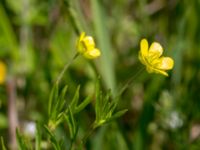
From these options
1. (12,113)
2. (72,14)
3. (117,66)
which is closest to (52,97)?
(72,14)

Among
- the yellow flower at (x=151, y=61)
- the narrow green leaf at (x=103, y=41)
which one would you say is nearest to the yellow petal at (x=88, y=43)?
Answer: the yellow flower at (x=151, y=61)

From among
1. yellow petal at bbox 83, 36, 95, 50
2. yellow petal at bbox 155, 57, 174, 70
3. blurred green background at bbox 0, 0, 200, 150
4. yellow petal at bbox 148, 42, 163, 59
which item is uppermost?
yellow petal at bbox 83, 36, 95, 50

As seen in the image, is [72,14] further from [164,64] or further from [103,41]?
[164,64]

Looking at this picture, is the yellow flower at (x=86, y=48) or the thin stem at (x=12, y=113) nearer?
the yellow flower at (x=86, y=48)

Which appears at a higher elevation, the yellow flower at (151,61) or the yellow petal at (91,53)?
the yellow petal at (91,53)

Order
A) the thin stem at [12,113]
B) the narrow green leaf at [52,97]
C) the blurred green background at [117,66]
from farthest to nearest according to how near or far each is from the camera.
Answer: the thin stem at [12,113] < the blurred green background at [117,66] < the narrow green leaf at [52,97]

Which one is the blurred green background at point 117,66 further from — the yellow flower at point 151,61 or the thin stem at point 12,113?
the yellow flower at point 151,61

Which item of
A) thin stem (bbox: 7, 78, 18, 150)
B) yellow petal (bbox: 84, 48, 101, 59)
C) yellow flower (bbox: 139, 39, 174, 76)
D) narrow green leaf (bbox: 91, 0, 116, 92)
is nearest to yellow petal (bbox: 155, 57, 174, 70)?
yellow flower (bbox: 139, 39, 174, 76)

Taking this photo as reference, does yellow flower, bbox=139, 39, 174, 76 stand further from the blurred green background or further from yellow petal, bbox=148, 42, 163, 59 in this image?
the blurred green background

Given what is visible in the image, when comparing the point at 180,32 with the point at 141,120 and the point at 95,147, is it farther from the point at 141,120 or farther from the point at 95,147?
the point at 95,147
